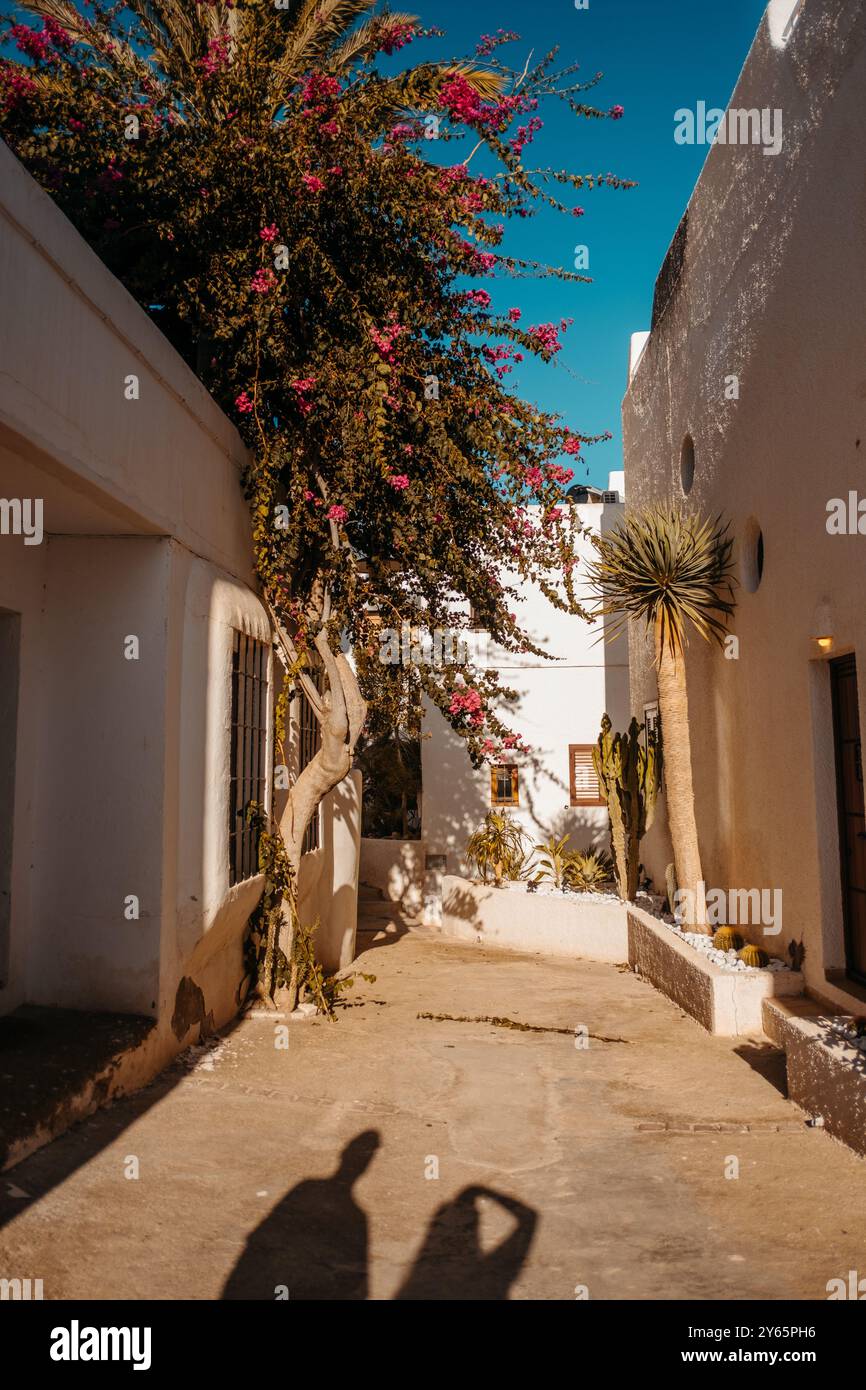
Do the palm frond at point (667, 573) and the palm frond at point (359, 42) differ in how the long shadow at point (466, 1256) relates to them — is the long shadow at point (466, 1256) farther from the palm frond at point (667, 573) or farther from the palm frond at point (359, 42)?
the palm frond at point (359, 42)

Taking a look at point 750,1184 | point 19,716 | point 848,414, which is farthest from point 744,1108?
point 19,716

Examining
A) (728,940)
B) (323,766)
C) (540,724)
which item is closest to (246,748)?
(323,766)

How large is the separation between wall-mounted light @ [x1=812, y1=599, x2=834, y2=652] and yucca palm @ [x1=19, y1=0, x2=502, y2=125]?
4.32 meters

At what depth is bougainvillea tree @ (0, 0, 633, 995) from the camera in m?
6.90

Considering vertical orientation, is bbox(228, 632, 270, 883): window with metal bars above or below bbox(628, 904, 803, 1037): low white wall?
above

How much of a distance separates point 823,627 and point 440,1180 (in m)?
4.17

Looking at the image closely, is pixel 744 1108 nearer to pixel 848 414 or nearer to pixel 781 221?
pixel 848 414

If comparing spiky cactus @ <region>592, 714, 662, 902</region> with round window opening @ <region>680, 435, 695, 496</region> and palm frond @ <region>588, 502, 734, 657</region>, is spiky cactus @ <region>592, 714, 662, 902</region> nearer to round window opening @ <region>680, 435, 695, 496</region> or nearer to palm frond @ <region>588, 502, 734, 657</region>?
palm frond @ <region>588, 502, 734, 657</region>

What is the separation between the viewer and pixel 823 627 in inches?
263

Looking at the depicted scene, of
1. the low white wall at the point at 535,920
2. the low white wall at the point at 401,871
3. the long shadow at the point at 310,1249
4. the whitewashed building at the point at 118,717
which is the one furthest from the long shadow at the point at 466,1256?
the low white wall at the point at 401,871

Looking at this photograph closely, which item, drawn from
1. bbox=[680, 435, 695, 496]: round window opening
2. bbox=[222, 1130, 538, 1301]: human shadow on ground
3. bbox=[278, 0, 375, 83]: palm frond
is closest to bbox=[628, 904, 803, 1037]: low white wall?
bbox=[222, 1130, 538, 1301]: human shadow on ground
